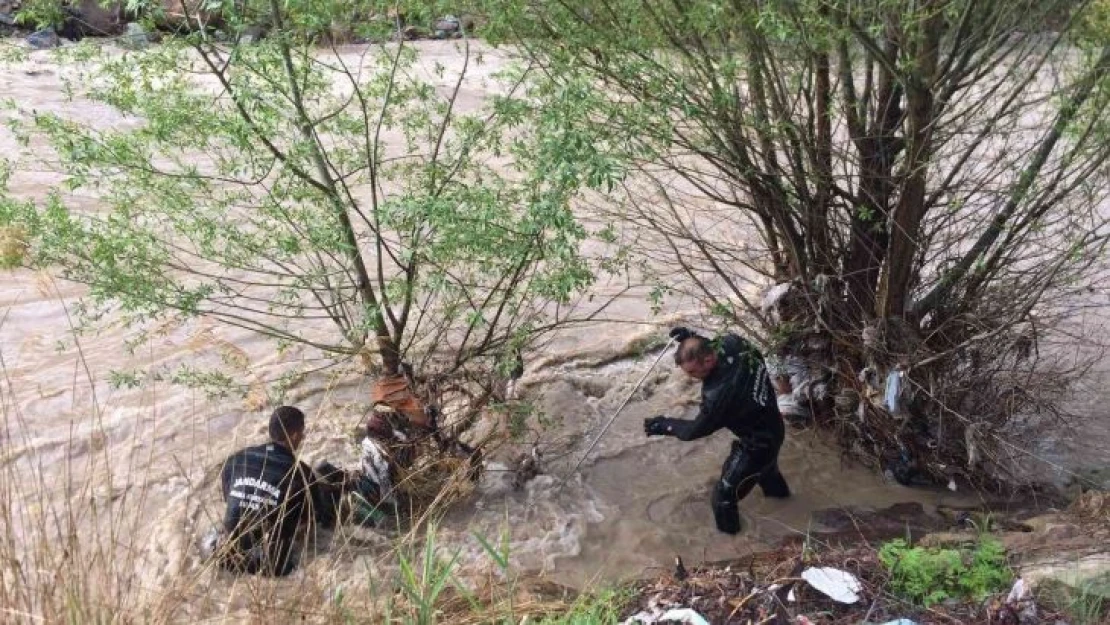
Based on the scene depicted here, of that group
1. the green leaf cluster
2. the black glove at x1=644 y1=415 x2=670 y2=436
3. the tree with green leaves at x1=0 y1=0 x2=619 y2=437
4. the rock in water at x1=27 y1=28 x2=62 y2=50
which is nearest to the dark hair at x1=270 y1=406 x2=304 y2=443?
the tree with green leaves at x1=0 y1=0 x2=619 y2=437

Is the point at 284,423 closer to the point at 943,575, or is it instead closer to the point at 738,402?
the point at 738,402

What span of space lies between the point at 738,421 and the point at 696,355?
1.88 feet

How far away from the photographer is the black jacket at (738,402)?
18.1ft

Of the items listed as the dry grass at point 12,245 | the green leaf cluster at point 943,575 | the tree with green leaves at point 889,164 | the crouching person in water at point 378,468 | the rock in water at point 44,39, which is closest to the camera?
the green leaf cluster at point 943,575

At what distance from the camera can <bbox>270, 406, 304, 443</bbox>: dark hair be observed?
208 inches

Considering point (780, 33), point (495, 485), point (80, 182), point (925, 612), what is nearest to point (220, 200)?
point (80, 182)

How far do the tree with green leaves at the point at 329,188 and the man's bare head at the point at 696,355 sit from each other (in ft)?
2.43

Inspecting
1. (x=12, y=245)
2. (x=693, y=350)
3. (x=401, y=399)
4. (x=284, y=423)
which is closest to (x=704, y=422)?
(x=693, y=350)

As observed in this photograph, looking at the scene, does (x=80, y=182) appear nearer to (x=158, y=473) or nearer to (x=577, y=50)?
(x=158, y=473)

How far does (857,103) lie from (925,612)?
10.1 feet

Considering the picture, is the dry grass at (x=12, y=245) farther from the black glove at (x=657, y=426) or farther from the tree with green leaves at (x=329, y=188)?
the black glove at (x=657, y=426)

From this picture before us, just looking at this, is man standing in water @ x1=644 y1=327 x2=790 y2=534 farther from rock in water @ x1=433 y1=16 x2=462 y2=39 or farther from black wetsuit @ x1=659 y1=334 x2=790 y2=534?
rock in water @ x1=433 y1=16 x2=462 y2=39

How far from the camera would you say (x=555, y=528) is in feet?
19.7

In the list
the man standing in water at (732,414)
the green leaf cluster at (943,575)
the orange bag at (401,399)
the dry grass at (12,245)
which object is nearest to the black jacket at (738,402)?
the man standing in water at (732,414)
